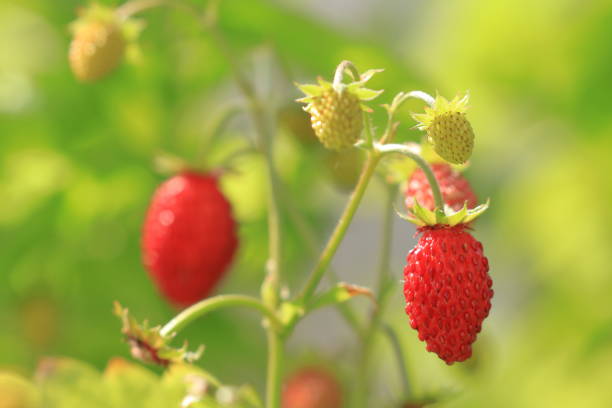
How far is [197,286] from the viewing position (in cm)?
75

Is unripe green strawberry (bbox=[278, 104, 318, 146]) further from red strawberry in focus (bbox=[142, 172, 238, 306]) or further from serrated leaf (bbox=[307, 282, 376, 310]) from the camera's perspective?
serrated leaf (bbox=[307, 282, 376, 310])

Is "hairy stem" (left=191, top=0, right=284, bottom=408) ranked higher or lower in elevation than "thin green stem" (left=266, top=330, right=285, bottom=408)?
higher

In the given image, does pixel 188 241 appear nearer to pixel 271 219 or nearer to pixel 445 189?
pixel 271 219

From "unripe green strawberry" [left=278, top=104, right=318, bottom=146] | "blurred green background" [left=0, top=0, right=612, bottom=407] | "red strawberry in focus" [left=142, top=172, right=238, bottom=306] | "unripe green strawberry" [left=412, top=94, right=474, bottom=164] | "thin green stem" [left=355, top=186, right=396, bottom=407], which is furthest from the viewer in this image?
"blurred green background" [left=0, top=0, right=612, bottom=407]

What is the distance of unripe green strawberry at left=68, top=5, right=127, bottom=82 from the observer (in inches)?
27.8

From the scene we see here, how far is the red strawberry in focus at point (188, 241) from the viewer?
2.48 ft

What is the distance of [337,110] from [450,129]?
65 millimetres

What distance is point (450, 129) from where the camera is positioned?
Result: 451 millimetres

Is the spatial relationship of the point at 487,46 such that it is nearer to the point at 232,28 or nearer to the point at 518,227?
the point at 518,227

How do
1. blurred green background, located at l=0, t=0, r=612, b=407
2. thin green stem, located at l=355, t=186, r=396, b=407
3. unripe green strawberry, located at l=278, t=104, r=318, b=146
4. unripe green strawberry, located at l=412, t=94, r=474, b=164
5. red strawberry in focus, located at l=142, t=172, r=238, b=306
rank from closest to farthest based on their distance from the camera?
unripe green strawberry, located at l=412, t=94, r=474, b=164 → thin green stem, located at l=355, t=186, r=396, b=407 → red strawberry in focus, located at l=142, t=172, r=238, b=306 → unripe green strawberry, located at l=278, t=104, r=318, b=146 → blurred green background, located at l=0, t=0, r=612, b=407

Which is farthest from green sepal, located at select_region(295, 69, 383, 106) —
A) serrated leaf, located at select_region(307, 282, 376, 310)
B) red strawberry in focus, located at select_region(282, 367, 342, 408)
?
red strawberry in focus, located at select_region(282, 367, 342, 408)

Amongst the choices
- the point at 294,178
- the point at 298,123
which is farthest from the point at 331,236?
the point at 294,178

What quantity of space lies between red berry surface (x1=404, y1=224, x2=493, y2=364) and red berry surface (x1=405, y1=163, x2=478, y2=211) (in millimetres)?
43

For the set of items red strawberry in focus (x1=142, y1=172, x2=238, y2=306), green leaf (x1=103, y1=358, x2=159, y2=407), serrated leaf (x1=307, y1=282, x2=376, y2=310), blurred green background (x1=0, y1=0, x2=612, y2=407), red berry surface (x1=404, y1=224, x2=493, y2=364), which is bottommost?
red berry surface (x1=404, y1=224, x2=493, y2=364)
